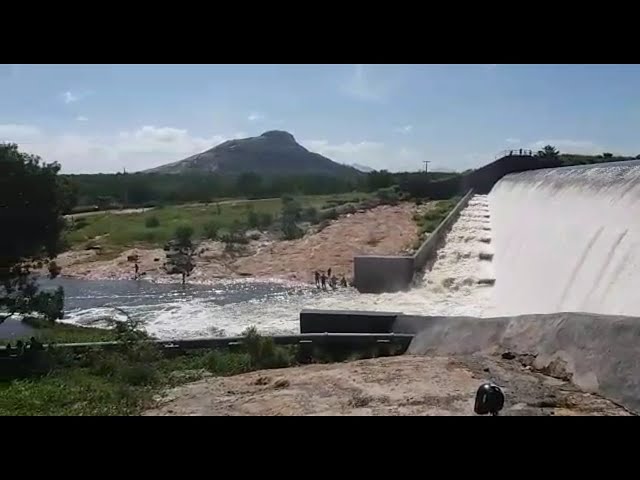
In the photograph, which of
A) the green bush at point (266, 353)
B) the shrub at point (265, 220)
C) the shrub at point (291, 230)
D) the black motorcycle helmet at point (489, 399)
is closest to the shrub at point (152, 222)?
the shrub at point (265, 220)

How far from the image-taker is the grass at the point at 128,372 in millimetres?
4219

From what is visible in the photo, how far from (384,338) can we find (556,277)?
166 cm

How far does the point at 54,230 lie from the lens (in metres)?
6.53

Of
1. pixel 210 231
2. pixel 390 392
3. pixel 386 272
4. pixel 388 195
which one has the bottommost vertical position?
pixel 386 272

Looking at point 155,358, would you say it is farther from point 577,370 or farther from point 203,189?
point 203,189

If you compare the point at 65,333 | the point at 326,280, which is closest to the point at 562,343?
the point at 65,333

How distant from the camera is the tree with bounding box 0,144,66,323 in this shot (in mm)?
5992

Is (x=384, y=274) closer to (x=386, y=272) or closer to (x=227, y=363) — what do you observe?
(x=386, y=272)

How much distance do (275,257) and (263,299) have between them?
3.81 m

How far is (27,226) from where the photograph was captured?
640 centimetres

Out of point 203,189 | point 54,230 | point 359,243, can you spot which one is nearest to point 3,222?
point 54,230

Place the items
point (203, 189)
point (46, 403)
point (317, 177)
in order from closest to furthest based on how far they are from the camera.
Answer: point (46, 403)
point (203, 189)
point (317, 177)
